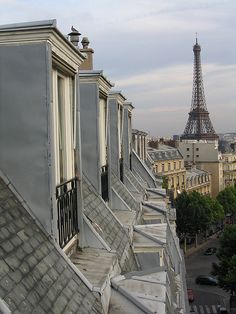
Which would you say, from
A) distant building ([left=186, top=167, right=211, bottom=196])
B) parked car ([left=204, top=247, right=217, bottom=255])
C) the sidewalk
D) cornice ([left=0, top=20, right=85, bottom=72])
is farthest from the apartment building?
cornice ([left=0, top=20, right=85, bottom=72])

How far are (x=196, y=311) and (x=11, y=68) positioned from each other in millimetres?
38855

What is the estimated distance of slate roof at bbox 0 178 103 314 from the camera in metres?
3.94

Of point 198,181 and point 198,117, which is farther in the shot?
point 198,117

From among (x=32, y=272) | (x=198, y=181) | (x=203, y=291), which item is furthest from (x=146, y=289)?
(x=198, y=181)

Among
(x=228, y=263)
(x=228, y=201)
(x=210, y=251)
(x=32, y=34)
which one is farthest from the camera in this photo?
(x=228, y=201)

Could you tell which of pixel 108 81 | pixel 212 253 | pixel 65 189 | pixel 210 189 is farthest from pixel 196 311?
pixel 210 189

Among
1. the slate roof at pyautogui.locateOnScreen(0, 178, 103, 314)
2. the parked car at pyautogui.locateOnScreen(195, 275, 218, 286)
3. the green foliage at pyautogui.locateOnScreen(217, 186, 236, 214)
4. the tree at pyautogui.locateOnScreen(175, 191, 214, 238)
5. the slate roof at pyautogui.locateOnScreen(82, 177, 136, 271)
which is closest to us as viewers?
the slate roof at pyautogui.locateOnScreen(0, 178, 103, 314)

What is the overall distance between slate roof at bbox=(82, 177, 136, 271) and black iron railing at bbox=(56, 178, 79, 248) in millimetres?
1057

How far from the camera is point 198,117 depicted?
15088 cm

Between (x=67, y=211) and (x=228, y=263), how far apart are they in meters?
30.5

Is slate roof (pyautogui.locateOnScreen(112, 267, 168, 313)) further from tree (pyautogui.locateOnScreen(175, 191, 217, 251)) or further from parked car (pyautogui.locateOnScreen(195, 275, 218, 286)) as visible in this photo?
tree (pyautogui.locateOnScreen(175, 191, 217, 251))

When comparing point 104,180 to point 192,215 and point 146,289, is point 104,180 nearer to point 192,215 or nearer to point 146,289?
point 146,289

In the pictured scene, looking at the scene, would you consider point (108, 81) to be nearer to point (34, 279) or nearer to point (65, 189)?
point (65, 189)

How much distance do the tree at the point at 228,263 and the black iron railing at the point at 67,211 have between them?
1143 inches
